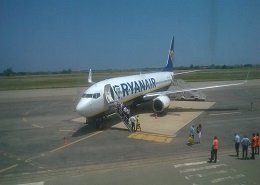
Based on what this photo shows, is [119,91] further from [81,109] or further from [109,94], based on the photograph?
[81,109]

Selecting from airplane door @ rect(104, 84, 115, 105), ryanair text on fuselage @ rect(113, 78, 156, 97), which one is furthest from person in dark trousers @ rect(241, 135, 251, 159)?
ryanair text on fuselage @ rect(113, 78, 156, 97)

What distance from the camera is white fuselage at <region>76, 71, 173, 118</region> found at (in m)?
25.9

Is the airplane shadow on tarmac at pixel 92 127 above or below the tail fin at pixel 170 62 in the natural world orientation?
below

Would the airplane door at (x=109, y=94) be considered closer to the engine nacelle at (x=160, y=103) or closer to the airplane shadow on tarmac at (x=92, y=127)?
the airplane shadow on tarmac at (x=92, y=127)

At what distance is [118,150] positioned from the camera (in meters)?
20.9

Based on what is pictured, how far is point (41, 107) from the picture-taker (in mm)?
45188

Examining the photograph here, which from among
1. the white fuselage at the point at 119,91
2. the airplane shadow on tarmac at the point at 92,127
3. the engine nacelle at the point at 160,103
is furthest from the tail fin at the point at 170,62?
the airplane shadow on tarmac at the point at 92,127

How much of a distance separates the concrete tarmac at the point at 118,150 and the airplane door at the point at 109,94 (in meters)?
2.86

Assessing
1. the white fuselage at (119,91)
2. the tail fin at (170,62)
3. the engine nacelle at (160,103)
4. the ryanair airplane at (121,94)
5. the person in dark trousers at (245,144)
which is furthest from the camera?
the tail fin at (170,62)

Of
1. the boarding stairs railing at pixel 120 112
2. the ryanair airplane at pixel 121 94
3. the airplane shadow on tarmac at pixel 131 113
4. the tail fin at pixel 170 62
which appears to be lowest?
the airplane shadow on tarmac at pixel 131 113

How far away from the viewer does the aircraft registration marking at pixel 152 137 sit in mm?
23281

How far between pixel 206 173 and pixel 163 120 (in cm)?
1557

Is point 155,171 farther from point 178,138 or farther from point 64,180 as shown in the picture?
A: point 178,138

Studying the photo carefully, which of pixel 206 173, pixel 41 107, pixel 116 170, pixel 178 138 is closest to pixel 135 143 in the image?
pixel 178 138
